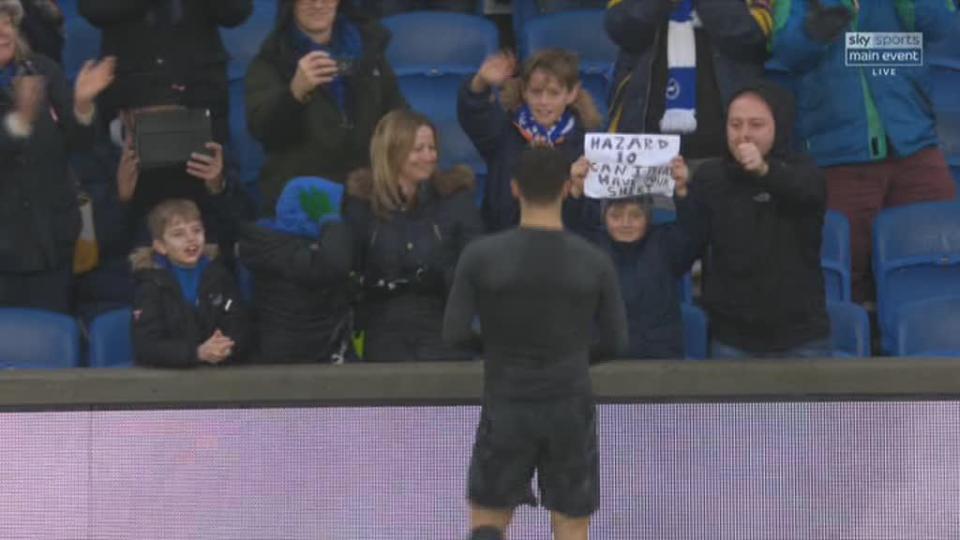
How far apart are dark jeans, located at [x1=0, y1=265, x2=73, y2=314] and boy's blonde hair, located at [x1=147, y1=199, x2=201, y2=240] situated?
819mm

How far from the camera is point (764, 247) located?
9352mm

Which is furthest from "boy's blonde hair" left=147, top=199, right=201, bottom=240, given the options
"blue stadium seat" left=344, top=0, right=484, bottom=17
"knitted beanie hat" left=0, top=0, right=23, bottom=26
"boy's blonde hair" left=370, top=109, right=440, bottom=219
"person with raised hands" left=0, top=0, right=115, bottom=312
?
"blue stadium seat" left=344, top=0, right=484, bottom=17

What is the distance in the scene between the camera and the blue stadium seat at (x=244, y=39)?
1156 cm

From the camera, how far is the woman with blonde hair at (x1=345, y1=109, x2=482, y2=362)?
30.4ft

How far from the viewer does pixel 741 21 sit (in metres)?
9.99

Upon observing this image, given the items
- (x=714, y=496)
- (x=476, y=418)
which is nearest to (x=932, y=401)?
(x=714, y=496)

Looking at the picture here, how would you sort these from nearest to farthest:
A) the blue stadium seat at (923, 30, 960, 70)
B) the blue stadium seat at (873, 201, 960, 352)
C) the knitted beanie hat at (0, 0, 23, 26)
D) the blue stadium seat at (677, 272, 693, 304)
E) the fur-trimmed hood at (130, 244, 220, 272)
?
1. the fur-trimmed hood at (130, 244, 220, 272)
2. the knitted beanie hat at (0, 0, 23, 26)
3. the blue stadium seat at (873, 201, 960, 352)
4. the blue stadium seat at (677, 272, 693, 304)
5. the blue stadium seat at (923, 30, 960, 70)

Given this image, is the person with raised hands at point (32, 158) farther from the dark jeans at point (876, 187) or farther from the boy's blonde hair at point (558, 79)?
the dark jeans at point (876, 187)

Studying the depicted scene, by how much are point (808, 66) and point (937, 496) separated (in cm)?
269

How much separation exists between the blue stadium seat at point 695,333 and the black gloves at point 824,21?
56.0 inches

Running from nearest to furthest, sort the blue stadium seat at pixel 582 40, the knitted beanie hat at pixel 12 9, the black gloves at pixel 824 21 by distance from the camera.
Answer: the knitted beanie hat at pixel 12 9 < the black gloves at pixel 824 21 < the blue stadium seat at pixel 582 40

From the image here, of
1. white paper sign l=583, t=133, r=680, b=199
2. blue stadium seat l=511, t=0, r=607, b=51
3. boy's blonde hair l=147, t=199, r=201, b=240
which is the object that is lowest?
boy's blonde hair l=147, t=199, r=201, b=240

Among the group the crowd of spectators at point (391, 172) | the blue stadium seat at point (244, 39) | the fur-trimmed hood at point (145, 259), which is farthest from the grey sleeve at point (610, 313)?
the blue stadium seat at point (244, 39)

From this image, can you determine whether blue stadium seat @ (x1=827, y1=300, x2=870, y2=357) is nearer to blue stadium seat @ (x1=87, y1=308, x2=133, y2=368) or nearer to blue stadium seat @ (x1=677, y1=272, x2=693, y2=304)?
blue stadium seat @ (x1=677, y1=272, x2=693, y2=304)
